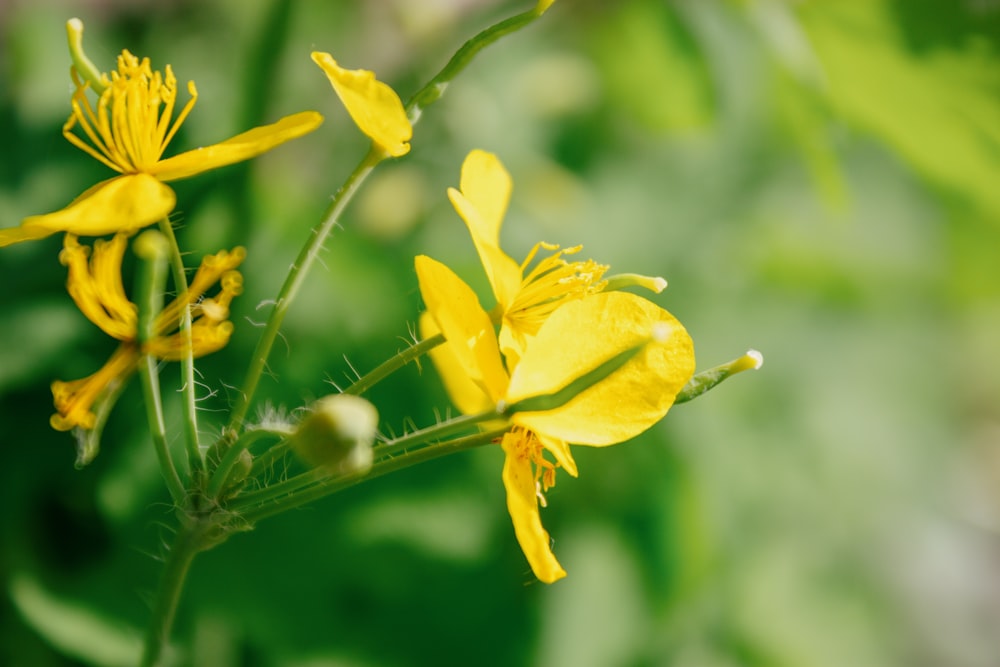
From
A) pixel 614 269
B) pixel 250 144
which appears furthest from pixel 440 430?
pixel 614 269

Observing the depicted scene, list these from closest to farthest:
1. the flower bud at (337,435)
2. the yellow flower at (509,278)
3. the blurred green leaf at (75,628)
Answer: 1. the flower bud at (337,435)
2. the yellow flower at (509,278)
3. the blurred green leaf at (75,628)

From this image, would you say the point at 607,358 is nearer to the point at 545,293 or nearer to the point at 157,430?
the point at 545,293

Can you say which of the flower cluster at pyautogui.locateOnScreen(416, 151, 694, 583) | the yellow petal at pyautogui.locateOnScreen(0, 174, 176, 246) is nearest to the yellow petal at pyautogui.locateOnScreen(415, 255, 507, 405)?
the flower cluster at pyautogui.locateOnScreen(416, 151, 694, 583)

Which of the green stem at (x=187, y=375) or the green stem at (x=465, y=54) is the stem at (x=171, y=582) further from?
the green stem at (x=465, y=54)

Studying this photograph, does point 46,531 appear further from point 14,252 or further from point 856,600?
point 856,600

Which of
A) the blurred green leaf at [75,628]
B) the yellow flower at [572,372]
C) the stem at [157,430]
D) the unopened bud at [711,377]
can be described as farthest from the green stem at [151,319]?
the blurred green leaf at [75,628]

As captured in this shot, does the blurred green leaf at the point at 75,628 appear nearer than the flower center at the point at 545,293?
No
